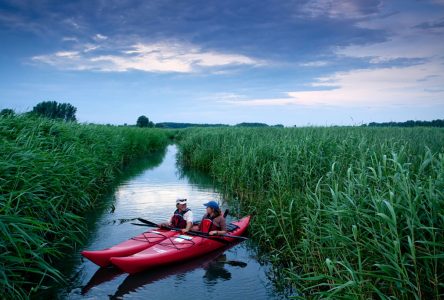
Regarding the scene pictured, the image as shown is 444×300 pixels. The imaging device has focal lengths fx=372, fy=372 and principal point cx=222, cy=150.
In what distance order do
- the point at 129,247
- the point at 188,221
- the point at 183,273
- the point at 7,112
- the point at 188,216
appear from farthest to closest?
the point at 7,112 → the point at 188,216 → the point at 188,221 → the point at 129,247 → the point at 183,273

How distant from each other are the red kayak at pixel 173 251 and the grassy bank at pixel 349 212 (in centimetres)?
94

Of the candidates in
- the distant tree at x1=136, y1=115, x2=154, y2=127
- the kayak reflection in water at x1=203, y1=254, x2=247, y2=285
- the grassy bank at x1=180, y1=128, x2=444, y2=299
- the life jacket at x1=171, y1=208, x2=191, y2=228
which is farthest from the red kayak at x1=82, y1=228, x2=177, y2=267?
the distant tree at x1=136, y1=115, x2=154, y2=127

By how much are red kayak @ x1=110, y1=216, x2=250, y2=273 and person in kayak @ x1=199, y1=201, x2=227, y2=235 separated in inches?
8.6

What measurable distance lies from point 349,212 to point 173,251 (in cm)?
315

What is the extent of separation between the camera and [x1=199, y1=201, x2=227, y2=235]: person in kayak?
7.17 meters

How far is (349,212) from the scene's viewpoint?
163 inches

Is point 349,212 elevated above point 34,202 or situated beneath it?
elevated above

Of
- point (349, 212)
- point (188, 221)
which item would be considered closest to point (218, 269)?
point (188, 221)

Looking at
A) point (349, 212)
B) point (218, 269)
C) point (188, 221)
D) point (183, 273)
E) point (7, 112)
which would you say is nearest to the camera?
point (349, 212)

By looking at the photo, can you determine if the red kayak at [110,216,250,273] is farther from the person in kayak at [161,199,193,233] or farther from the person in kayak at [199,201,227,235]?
the person in kayak at [161,199,193,233]

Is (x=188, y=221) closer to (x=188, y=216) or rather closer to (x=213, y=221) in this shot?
(x=188, y=216)

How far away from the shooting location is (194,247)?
6508 millimetres

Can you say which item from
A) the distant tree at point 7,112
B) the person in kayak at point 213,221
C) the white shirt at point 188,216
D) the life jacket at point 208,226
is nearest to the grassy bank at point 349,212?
the person in kayak at point 213,221

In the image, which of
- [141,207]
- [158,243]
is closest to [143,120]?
[141,207]
